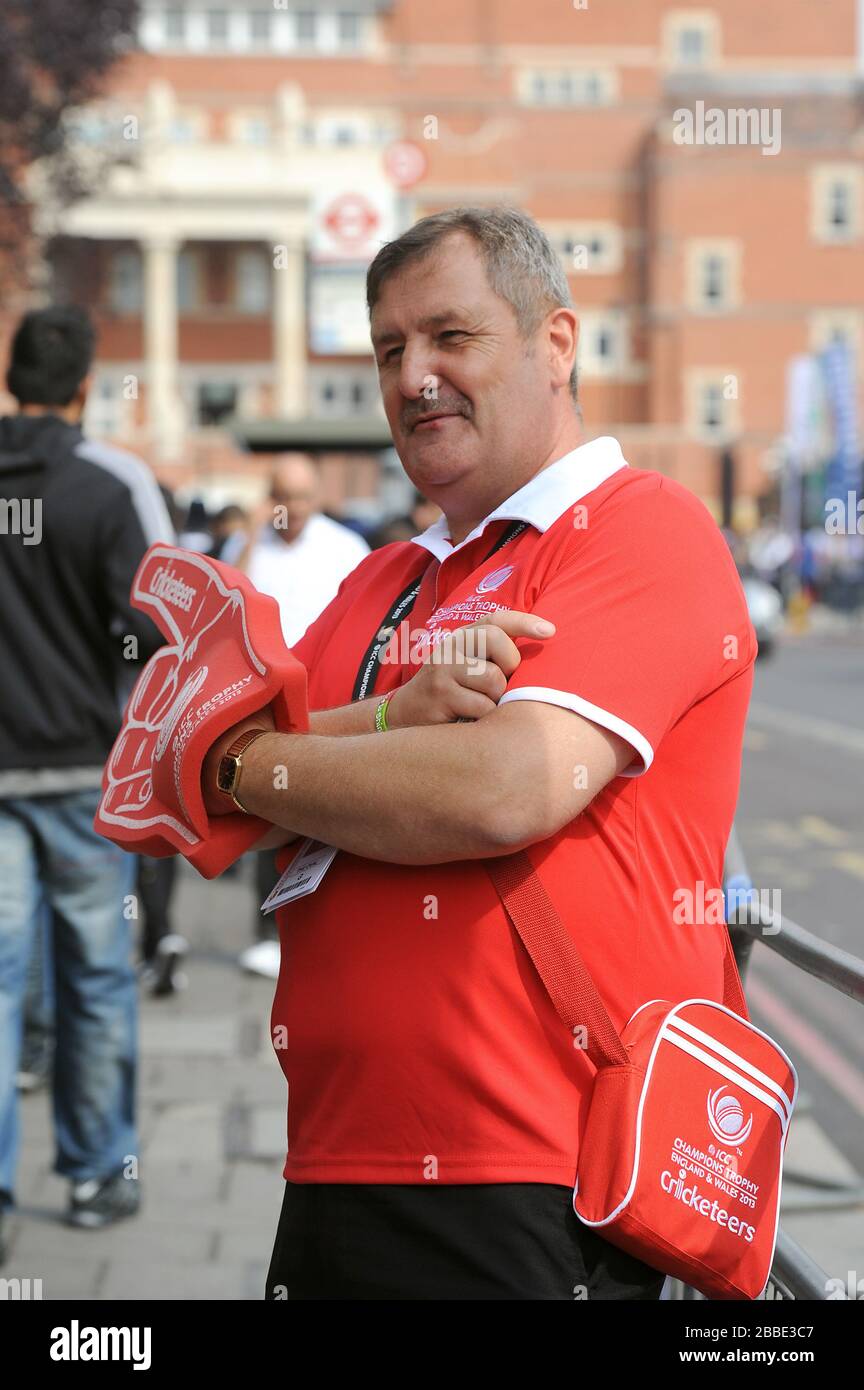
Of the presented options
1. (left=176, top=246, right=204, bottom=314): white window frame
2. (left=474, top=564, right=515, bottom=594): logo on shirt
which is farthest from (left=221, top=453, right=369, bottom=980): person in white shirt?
(left=176, top=246, right=204, bottom=314): white window frame

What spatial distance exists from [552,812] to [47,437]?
114 inches

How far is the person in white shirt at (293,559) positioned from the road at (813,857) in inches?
81.1

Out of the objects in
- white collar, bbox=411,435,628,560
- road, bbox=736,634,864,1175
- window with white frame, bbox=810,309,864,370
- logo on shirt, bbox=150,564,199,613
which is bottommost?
road, bbox=736,634,864,1175

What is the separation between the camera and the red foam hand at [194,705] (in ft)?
7.03

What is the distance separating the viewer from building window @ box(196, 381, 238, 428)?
194 ft

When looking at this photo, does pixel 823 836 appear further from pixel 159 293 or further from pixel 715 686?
pixel 159 293

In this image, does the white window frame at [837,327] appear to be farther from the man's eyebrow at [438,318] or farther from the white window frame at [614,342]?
the man's eyebrow at [438,318]

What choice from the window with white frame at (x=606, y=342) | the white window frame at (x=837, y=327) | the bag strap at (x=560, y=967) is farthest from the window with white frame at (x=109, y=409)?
the bag strap at (x=560, y=967)

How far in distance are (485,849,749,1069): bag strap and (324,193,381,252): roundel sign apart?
2722 centimetres

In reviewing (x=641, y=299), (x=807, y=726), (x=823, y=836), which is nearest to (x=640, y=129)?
(x=641, y=299)

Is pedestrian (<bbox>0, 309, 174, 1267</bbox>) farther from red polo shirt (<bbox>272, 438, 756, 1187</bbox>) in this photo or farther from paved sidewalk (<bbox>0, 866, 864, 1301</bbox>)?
red polo shirt (<bbox>272, 438, 756, 1187</bbox>)

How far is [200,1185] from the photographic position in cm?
493

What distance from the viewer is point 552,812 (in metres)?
1.98

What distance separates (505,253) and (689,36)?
71.2 m
